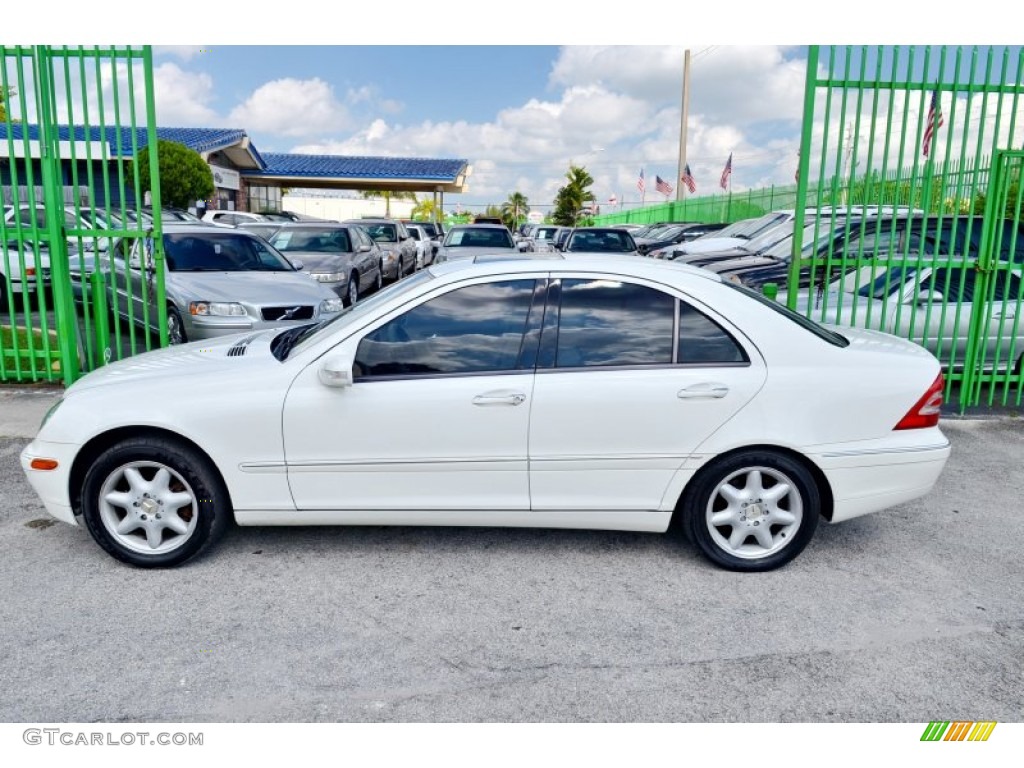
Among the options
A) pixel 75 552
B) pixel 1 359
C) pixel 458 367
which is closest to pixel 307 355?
pixel 458 367

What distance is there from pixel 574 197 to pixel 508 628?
6295cm

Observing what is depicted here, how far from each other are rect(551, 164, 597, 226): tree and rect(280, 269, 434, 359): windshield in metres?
60.2

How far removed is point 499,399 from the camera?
12.5 feet

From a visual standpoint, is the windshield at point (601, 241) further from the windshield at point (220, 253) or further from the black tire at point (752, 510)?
the black tire at point (752, 510)

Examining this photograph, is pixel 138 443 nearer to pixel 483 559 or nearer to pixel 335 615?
pixel 335 615

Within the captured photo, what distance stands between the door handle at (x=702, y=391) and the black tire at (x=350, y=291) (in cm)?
942

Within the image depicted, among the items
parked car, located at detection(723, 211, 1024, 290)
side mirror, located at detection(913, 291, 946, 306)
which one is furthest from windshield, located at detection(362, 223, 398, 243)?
side mirror, located at detection(913, 291, 946, 306)

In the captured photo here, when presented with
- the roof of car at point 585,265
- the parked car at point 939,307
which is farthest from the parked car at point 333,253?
the roof of car at point 585,265

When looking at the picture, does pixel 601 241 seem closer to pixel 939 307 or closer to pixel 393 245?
pixel 393 245

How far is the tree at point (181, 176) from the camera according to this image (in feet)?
88.0

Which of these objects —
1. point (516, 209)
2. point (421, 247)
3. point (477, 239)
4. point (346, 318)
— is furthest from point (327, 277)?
point (516, 209)

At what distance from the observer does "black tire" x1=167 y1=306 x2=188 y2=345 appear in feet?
28.3

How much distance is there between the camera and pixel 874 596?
3.89 meters

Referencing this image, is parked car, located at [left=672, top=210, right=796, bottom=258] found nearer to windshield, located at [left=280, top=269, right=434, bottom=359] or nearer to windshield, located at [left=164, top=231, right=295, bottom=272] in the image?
windshield, located at [left=164, top=231, right=295, bottom=272]
